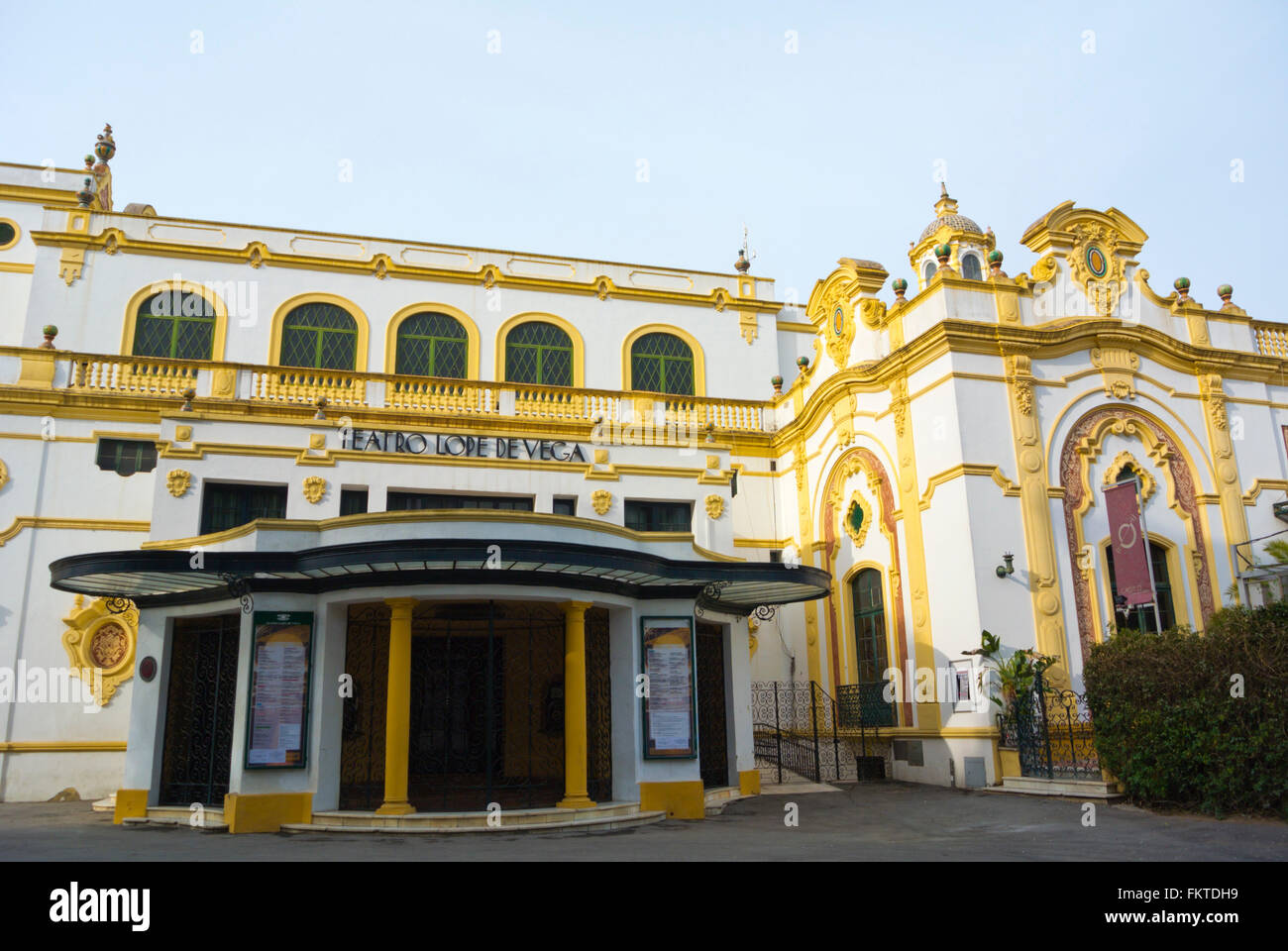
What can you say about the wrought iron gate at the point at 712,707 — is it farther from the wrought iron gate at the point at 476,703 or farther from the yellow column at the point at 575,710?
the yellow column at the point at 575,710

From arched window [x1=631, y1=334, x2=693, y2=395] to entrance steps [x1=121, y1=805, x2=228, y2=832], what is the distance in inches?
596

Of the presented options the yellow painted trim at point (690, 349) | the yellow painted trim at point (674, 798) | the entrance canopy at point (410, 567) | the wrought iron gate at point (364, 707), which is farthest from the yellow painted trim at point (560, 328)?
the yellow painted trim at point (674, 798)

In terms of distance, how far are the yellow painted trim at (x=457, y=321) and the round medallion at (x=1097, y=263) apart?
1416 cm

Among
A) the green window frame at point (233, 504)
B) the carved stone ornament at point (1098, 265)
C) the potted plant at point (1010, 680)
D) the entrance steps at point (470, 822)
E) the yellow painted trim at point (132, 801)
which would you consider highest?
the carved stone ornament at point (1098, 265)

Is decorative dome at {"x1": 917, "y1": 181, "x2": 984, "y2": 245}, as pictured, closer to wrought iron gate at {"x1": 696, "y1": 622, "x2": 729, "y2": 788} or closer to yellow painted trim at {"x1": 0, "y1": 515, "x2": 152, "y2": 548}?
wrought iron gate at {"x1": 696, "y1": 622, "x2": 729, "y2": 788}

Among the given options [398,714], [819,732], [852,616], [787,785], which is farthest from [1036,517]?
[398,714]

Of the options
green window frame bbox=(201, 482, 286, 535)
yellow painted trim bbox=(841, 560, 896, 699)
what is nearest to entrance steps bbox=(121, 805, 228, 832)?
green window frame bbox=(201, 482, 286, 535)

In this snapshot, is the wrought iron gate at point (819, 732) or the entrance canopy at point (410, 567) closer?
the entrance canopy at point (410, 567)

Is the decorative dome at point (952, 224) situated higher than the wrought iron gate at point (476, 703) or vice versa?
the decorative dome at point (952, 224)

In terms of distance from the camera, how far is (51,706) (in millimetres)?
18594

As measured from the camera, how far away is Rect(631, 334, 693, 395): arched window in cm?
2602

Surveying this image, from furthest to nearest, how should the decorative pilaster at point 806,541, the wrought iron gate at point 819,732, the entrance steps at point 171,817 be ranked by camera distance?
the decorative pilaster at point 806,541 < the wrought iron gate at point 819,732 < the entrance steps at point 171,817

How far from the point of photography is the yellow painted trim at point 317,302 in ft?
77.6
